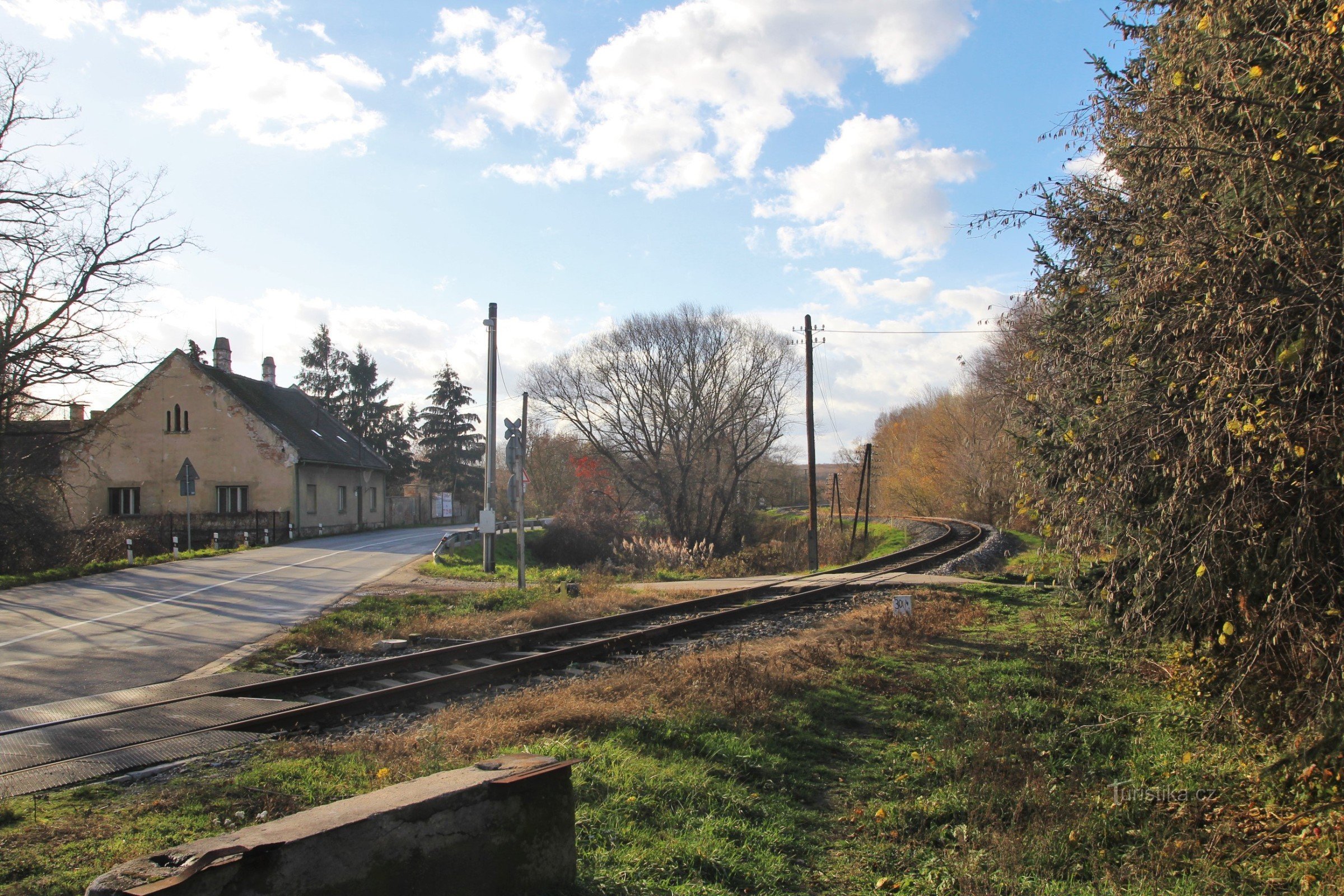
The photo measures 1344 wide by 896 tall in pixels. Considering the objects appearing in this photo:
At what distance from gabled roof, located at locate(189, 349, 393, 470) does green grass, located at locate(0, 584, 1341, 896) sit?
110 feet

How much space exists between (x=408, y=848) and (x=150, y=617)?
42.4ft

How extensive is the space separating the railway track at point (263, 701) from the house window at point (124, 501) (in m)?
31.3

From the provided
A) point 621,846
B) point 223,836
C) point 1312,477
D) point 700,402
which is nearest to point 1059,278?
point 1312,477

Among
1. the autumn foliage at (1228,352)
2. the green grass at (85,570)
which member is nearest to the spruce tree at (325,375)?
the green grass at (85,570)

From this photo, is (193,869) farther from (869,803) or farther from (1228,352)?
(1228,352)

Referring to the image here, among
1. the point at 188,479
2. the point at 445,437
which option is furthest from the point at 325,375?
the point at 188,479

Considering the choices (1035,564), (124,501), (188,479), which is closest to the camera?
(1035,564)

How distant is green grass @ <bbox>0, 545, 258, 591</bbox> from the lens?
18656mm

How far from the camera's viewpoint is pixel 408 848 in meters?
3.38

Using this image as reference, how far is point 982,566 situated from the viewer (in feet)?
72.5

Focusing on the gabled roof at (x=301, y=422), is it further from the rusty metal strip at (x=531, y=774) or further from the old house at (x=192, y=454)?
the rusty metal strip at (x=531, y=774)

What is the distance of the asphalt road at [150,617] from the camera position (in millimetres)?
9305

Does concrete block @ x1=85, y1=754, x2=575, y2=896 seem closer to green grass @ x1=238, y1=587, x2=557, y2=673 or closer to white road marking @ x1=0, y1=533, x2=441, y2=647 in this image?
green grass @ x1=238, y1=587, x2=557, y2=673

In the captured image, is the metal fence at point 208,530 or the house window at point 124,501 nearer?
the metal fence at point 208,530
